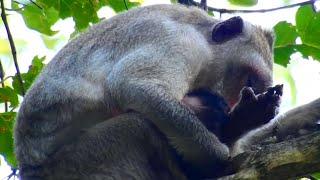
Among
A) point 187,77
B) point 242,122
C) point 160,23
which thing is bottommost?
point 242,122

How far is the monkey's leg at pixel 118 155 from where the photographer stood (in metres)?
6.75

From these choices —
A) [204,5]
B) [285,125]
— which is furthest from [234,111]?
[204,5]

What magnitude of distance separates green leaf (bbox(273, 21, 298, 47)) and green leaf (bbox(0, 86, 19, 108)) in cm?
314

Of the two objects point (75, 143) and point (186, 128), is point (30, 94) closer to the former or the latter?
point (75, 143)

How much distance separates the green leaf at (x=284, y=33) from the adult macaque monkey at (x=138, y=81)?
1.04ft

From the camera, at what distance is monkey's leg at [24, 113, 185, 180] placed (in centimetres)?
675

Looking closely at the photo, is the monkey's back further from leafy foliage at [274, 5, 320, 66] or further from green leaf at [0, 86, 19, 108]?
leafy foliage at [274, 5, 320, 66]

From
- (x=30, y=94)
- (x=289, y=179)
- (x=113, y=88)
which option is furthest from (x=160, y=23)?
(x=289, y=179)

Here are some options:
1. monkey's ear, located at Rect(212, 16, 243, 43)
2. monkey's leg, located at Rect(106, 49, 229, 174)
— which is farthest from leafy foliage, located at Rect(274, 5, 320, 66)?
monkey's leg, located at Rect(106, 49, 229, 174)

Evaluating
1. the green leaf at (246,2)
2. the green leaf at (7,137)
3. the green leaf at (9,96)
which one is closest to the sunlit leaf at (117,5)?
the green leaf at (246,2)

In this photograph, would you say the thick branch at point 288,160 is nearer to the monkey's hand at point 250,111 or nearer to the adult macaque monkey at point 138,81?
the adult macaque monkey at point 138,81

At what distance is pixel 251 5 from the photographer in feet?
29.2

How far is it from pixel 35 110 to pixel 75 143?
599 mm

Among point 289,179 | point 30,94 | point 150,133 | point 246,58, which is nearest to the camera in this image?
point 289,179
